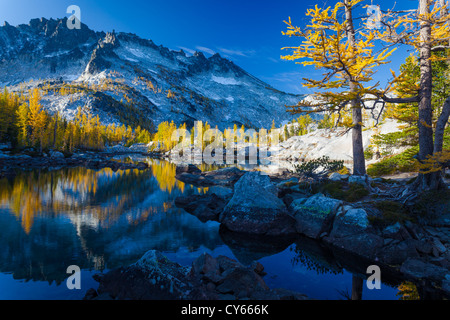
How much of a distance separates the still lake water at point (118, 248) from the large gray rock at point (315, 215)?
1.95 feet

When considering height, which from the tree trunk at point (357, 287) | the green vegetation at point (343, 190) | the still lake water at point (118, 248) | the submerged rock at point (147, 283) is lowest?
the tree trunk at point (357, 287)

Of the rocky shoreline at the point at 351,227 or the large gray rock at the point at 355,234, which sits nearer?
the rocky shoreline at the point at 351,227

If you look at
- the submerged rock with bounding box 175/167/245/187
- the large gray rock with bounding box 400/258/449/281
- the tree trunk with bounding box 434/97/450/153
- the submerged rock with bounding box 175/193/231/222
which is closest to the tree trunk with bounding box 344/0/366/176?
the tree trunk with bounding box 434/97/450/153

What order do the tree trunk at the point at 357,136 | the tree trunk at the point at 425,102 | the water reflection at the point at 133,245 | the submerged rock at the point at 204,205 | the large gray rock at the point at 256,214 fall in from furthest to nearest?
the submerged rock at the point at 204,205 → the tree trunk at the point at 357,136 → the large gray rock at the point at 256,214 → the tree trunk at the point at 425,102 → the water reflection at the point at 133,245

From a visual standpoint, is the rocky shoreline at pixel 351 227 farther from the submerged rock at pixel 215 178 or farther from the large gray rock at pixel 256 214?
the submerged rock at pixel 215 178

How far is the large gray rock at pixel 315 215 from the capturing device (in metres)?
9.98

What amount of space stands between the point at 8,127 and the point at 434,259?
2742 inches

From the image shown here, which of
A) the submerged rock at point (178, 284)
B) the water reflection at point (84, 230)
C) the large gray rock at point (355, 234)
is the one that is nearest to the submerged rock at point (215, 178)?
the water reflection at point (84, 230)

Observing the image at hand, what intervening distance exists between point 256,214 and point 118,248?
634cm

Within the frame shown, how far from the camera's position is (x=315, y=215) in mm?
10383

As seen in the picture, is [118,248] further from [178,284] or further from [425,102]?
[425,102]

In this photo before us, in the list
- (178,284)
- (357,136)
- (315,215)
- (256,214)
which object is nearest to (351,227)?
(315,215)

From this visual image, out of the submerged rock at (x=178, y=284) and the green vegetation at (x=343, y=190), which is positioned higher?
the green vegetation at (x=343, y=190)
